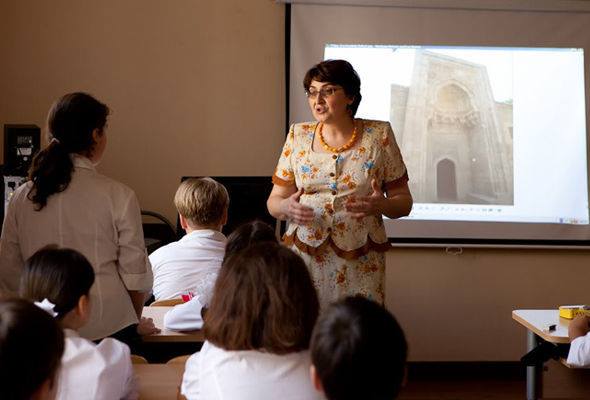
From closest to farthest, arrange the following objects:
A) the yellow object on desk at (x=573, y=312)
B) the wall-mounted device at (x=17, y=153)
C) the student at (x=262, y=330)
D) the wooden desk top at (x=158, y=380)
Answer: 1. the student at (x=262, y=330)
2. the wooden desk top at (x=158, y=380)
3. the yellow object on desk at (x=573, y=312)
4. the wall-mounted device at (x=17, y=153)

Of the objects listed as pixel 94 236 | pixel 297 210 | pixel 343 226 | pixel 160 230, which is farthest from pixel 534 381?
pixel 160 230

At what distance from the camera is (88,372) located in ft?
5.96

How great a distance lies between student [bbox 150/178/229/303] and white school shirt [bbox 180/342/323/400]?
4.38 ft

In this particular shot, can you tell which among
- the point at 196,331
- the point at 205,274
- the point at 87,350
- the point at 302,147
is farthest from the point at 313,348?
the point at 205,274

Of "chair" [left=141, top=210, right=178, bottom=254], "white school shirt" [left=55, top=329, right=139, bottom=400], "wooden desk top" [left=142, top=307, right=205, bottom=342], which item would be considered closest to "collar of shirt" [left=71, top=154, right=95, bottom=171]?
"wooden desk top" [left=142, top=307, right=205, bottom=342]

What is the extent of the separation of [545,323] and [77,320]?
180 cm

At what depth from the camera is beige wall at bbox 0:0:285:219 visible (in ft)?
15.1

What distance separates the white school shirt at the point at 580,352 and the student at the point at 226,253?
3.41ft

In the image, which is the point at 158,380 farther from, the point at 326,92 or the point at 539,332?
the point at 539,332

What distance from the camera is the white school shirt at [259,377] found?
1682mm

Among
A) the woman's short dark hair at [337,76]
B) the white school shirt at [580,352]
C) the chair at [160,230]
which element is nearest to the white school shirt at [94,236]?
the woman's short dark hair at [337,76]

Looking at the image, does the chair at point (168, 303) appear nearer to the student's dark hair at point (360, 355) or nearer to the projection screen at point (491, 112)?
the student's dark hair at point (360, 355)

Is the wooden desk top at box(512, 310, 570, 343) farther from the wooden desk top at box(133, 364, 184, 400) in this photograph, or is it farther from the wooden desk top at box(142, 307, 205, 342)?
the wooden desk top at box(133, 364, 184, 400)

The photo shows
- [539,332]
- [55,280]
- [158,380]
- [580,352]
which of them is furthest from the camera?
[539,332]
